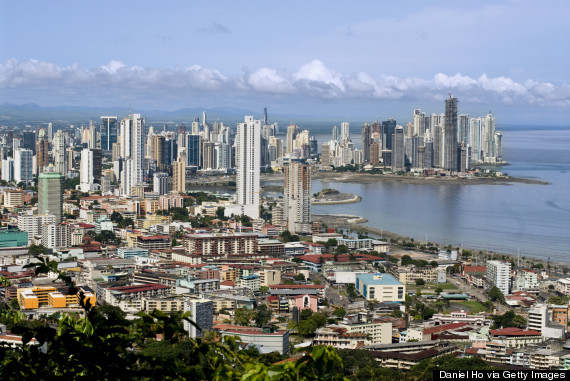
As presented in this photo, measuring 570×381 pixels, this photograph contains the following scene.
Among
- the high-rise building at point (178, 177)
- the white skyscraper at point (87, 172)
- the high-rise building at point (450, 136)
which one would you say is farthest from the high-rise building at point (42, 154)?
the high-rise building at point (450, 136)

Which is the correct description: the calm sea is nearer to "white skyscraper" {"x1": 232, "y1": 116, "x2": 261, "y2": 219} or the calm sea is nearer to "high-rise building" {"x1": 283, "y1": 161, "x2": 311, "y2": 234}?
"high-rise building" {"x1": 283, "y1": 161, "x2": 311, "y2": 234}

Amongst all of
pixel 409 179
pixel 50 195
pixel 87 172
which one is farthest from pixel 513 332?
pixel 409 179

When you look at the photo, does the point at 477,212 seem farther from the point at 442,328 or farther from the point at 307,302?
the point at 442,328

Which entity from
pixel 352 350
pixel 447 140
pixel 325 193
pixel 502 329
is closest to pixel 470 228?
pixel 325 193

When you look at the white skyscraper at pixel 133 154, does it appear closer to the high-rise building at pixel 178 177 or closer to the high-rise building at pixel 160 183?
the high-rise building at pixel 160 183

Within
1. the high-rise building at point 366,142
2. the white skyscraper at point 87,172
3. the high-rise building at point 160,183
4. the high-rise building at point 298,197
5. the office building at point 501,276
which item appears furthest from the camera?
the high-rise building at point 366,142

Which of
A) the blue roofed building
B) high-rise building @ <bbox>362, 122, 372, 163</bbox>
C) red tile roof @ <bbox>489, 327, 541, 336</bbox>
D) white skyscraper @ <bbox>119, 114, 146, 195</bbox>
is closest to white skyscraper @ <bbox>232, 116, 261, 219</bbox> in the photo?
white skyscraper @ <bbox>119, 114, 146, 195</bbox>

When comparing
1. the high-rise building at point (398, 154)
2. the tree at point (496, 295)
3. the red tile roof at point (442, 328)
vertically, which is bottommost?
the tree at point (496, 295)
